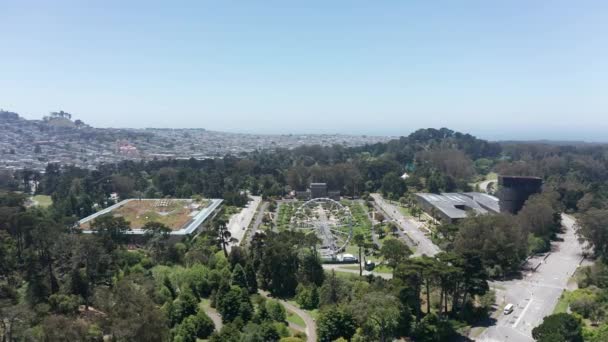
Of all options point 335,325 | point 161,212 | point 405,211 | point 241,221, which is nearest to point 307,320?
point 335,325

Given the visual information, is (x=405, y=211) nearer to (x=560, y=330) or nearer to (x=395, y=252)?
(x=395, y=252)

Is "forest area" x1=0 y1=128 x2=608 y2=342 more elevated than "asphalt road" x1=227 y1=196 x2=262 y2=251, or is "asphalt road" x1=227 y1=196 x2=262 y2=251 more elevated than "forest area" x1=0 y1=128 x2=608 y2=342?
"forest area" x1=0 y1=128 x2=608 y2=342

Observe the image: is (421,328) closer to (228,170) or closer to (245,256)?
(245,256)

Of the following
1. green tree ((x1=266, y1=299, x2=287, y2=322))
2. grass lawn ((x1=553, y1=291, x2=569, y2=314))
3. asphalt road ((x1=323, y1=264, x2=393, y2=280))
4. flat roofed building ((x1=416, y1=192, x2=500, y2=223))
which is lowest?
asphalt road ((x1=323, y1=264, x2=393, y2=280))

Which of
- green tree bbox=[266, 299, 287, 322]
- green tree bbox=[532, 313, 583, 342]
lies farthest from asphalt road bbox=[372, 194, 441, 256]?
green tree bbox=[266, 299, 287, 322]

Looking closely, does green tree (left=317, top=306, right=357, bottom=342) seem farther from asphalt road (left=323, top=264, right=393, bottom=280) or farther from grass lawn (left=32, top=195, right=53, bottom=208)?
grass lawn (left=32, top=195, right=53, bottom=208)
